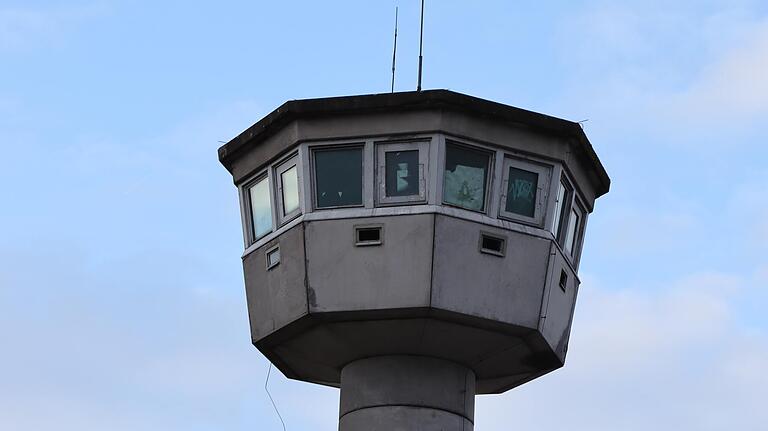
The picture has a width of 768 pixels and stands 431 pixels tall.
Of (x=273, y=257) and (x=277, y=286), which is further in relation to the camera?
(x=273, y=257)

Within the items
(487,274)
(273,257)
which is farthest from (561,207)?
(273,257)

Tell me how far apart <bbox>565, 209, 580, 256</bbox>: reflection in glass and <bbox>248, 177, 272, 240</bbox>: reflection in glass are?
4539 mm

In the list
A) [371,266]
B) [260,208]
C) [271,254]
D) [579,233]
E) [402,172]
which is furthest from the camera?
[579,233]

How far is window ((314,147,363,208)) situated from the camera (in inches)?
924

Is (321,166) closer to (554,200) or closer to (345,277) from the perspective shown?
(345,277)

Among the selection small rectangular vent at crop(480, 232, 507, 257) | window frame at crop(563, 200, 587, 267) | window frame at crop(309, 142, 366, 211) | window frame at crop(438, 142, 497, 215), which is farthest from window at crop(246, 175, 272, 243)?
window frame at crop(563, 200, 587, 267)

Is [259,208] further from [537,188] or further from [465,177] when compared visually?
[537,188]

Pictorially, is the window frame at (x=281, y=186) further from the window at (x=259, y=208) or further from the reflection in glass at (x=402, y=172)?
the reflection in glass at (x=402, y=172)

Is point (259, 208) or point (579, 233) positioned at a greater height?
point (579, 233)

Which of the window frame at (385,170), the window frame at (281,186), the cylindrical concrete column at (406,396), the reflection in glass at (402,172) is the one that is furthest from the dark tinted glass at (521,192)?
the window frame at (281,186)

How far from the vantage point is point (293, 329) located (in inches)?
933

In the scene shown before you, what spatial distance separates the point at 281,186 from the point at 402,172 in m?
2.03

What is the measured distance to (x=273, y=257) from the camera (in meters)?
24.2

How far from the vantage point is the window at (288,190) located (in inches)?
942
